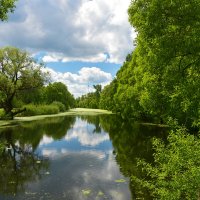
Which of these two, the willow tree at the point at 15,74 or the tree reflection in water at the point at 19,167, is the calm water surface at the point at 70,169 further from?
the willow tree at the point at 15,74

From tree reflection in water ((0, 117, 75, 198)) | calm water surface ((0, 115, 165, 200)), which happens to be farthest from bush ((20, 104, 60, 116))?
calm water surface ((0, 115, 165, 200))

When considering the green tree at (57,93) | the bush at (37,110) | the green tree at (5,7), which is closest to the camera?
the green tree at (5,7)

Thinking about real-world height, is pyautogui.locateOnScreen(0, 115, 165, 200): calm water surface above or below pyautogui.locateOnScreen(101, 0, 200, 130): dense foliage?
below

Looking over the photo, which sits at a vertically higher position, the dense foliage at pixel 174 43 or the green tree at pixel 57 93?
the green tree at pixel 57 93

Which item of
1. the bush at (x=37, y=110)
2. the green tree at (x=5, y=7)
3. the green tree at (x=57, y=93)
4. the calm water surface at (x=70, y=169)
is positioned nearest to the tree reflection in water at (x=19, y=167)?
the calm water surface at (x=70, y=169)

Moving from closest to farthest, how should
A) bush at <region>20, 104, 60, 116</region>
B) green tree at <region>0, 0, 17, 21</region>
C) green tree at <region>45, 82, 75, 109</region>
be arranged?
green tree at <region>0, 0, 17, 21</region> < bush at <region>20, 104, 60, 116</region> < green tree at <region>45, 82, 75, 109</region>

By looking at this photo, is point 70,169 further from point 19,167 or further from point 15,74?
point 15,74

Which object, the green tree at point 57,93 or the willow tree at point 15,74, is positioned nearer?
the willow tree at point 15,74

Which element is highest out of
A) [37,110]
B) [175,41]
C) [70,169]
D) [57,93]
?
[57,93]

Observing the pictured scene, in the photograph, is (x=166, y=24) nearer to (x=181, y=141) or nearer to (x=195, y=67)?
(x=195, y=67)

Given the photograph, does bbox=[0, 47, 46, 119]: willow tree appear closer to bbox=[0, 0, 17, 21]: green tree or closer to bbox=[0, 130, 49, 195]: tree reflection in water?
bbox=[0, 130, 49, 195]: tree reflection in water

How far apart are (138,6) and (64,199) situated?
11702 mm

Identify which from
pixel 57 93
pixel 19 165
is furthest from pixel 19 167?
pixel 57 93

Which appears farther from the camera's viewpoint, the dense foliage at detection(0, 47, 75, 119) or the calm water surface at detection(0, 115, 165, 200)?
the dense foliage at detection(0, 47, 75, 119)
